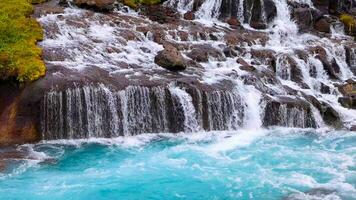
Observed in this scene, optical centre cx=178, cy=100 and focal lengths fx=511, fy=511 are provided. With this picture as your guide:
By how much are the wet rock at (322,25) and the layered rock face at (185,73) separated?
2.5 inches

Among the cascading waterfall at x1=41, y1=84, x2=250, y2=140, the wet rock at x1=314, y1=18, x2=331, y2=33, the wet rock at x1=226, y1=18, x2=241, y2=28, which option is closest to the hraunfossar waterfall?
the cascading waterfall at x1=41, y1=84, x2=250, y2=140

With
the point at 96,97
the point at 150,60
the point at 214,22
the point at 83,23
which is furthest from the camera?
the point at 214,22

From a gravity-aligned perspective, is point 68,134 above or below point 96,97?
below

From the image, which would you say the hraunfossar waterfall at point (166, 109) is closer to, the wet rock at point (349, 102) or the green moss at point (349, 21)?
the wet rock at point (349, 102)

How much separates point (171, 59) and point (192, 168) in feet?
24.8

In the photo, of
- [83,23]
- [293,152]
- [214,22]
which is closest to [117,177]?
[293,152]

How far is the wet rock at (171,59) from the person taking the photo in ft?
77.3

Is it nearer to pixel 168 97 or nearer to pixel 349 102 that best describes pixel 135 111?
pixel 168 97

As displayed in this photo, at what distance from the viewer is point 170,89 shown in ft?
70.7

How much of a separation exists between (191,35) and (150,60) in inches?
176

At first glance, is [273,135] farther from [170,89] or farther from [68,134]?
[68,134]

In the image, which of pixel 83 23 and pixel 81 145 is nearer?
pixel 81 145

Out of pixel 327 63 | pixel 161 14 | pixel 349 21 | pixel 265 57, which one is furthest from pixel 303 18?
pixel 161 14

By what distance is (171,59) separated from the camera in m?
23.8
